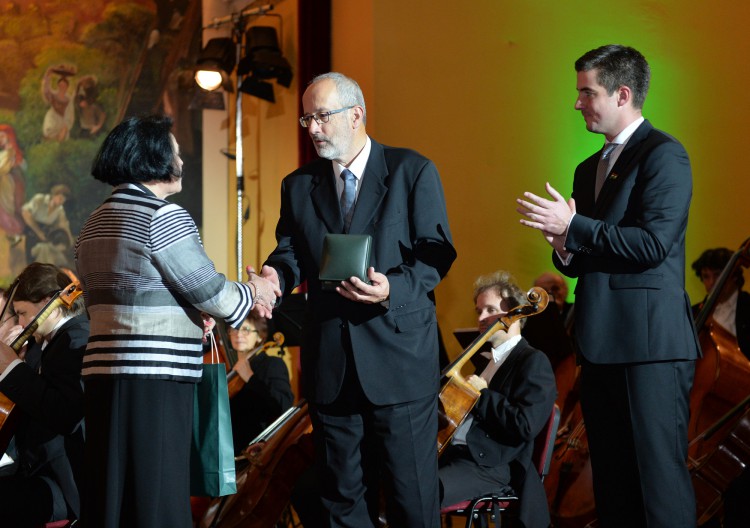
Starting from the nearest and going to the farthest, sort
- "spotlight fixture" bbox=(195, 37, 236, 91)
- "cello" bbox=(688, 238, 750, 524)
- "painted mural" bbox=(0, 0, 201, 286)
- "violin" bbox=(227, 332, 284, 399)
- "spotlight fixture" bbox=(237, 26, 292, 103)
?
"cello" bbox=(688, 238, 750, 524), "violin" bbox=(227, 332, 284, 399), "spotlight fixture" bbox=(237, 26, 292, 103), "spotlight fixture" bbox=(195, 37, 236, 91), "painted mural" bbox=(0, 0, 201, 286)

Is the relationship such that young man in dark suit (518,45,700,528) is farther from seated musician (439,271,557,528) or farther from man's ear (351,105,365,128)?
seated musician (439,271,557,528)

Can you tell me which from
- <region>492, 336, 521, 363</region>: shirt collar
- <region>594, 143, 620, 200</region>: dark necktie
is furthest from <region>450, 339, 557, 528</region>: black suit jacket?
<region>594, 143, 620, 200</region>: dark necktie

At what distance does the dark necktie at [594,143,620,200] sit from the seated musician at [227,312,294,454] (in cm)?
241

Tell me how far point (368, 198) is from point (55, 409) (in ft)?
4.38

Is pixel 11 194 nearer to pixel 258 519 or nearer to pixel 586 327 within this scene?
pixel 258 519

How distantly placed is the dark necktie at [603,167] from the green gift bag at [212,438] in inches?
50.0

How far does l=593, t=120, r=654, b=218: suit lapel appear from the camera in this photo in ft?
9.16

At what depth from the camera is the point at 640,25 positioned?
235 inches

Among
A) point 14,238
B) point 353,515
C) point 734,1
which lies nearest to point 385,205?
point 353,515

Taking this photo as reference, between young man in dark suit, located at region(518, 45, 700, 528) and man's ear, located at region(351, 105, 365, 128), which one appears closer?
young man in dark suit, located at region(518, 45, 700, 528)

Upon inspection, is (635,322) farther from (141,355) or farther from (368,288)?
(141,355)

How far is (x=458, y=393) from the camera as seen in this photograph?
3.59 meters

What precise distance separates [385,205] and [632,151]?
2.45 ft

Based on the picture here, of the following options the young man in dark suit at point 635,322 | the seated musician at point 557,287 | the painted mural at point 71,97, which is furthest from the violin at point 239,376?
the painted mural at point 71,97
